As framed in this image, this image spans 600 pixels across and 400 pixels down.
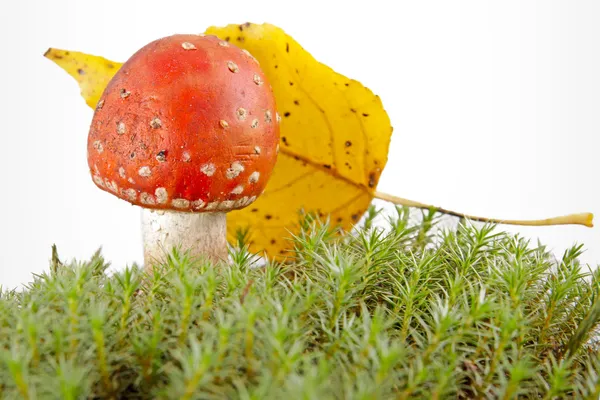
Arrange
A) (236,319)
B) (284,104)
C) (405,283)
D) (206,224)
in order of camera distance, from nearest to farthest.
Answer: (236,319) → (405,283) → (206,224) → (284,104)

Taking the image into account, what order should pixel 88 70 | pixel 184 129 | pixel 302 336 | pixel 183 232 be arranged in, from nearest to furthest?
pixel 302 336 < pixel 184 129 < pixel 183 232 < pixel 88 70

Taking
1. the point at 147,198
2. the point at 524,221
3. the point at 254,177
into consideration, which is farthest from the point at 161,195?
the point at 524,221

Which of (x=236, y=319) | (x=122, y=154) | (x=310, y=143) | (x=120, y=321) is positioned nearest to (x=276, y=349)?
(x=236, y=319)

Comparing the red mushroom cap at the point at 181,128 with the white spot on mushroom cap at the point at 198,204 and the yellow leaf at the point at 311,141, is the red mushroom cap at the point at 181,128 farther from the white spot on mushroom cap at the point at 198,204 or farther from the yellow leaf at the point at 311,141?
the yellow leaf at the point at 311,141

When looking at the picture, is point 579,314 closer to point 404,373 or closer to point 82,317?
point 404,373

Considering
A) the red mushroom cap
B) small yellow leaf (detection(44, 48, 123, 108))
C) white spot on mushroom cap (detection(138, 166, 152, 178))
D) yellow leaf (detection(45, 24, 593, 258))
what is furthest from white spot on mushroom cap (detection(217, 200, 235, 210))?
small yellow leaf (detection(44, 48, 123, 108))

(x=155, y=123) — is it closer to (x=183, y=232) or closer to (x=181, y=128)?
(x=181, y=128)

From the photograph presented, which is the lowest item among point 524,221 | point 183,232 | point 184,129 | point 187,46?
point 524,221

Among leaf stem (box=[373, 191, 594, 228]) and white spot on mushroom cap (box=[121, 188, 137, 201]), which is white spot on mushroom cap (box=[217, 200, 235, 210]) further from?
leaf stem (box=[373, 191, 594, 228])
